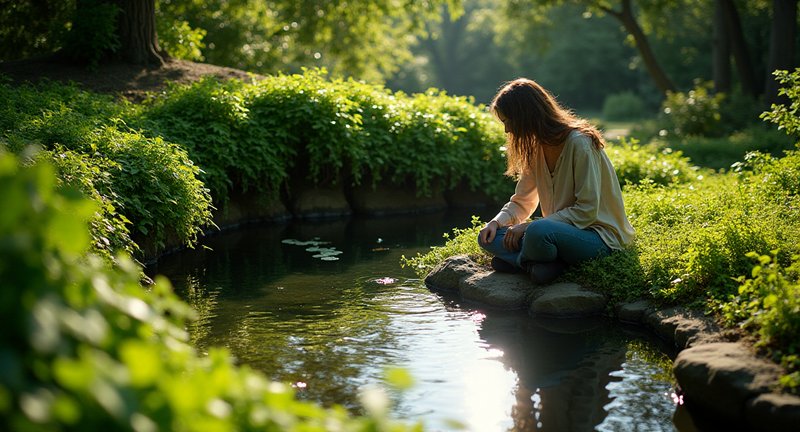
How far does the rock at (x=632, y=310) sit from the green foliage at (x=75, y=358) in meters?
4.16

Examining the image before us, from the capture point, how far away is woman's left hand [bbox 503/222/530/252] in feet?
21.5

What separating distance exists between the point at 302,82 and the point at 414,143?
196 cm

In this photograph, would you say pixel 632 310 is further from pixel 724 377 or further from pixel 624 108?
pixel 624 108

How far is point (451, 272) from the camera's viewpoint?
7.29m

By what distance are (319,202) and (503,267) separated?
580cm

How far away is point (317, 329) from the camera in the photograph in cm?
610

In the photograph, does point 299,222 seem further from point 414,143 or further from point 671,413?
point 671,413

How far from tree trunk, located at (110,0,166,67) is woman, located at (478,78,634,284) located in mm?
9040

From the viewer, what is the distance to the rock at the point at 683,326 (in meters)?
5.09

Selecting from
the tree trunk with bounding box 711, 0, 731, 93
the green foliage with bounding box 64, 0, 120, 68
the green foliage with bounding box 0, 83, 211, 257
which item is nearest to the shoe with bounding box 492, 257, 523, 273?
the green foliage with bounding box 0, 83, 211, 257

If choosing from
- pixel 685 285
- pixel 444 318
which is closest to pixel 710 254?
pixel 685 285

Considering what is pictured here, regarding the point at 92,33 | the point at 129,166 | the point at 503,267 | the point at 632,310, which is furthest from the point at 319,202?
the point at 632,310

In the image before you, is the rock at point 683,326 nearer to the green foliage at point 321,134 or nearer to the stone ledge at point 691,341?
the stone ledge at point 691,341

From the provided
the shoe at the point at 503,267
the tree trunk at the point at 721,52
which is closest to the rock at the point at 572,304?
the shoe at the point at 503,267
